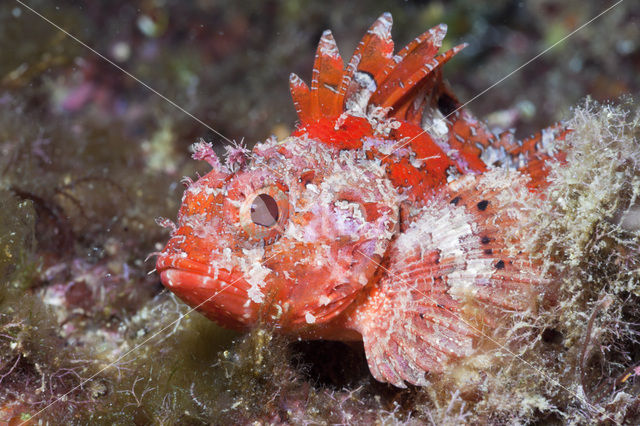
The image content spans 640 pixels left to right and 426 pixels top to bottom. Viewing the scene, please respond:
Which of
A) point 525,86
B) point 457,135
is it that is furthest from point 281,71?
point 457,135

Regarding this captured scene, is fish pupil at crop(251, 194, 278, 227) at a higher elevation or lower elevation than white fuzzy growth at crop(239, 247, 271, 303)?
higher

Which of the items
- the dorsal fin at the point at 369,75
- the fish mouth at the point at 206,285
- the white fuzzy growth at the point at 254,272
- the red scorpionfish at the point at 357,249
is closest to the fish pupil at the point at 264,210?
the red scorpionfish at the point at 357,249

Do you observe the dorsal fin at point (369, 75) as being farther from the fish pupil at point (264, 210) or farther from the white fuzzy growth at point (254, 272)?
the white fuzzy growth at point (254, 272)

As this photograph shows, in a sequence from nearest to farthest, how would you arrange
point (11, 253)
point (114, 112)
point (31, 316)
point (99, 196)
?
point (31, 316) < point (11, 253) < point (99, 196) < point (114, 112)

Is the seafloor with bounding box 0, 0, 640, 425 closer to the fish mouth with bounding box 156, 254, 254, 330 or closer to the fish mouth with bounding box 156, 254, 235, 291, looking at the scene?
the fish mouth with bounding box 156, 254, 254, 330

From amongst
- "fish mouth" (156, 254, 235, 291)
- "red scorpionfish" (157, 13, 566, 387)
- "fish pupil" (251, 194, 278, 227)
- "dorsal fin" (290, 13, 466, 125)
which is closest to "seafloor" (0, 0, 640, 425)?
"red scorpionfish" (157, 13, 566, 387)

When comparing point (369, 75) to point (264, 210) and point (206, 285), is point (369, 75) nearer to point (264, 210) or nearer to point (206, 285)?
point (264, 210)

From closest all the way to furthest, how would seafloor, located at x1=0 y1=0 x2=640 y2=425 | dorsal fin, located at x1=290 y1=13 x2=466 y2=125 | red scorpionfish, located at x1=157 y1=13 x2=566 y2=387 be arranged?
seafloor, located at x1=0 y1=0 x2=640 y2=425, red scorpionfish, located at x1=157 y1=13 x2=566 y2=387, dorsal fin, located at x1=290 y1=13 x2=466 y2=125

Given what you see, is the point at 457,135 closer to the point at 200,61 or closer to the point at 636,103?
the point at 636,103
